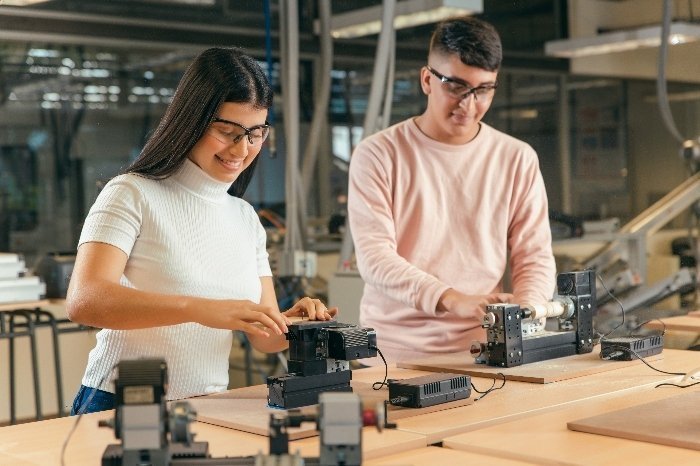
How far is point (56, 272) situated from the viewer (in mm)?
5277

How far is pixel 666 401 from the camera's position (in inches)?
78.2

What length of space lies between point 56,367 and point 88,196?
56.5 inches

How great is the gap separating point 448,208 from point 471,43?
1.53ft

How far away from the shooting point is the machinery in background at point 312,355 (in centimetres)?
192

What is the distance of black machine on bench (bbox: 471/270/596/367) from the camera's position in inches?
95.7

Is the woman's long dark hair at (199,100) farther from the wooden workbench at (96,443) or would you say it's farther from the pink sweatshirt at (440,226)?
the pink sweatshirt at (440,226)

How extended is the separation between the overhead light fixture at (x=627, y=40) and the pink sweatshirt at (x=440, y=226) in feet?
10.4

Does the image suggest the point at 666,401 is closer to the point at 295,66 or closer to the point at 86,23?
the point at 295,66

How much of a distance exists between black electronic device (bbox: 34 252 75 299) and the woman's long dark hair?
3.26 meters

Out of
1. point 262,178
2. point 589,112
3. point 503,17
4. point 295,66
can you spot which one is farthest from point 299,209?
point 589,112

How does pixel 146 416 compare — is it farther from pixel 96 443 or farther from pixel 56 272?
pixel 56 272

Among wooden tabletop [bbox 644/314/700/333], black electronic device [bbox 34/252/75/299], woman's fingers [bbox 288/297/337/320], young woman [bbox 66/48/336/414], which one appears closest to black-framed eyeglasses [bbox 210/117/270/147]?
young woman [bbox 66/48/336/414]

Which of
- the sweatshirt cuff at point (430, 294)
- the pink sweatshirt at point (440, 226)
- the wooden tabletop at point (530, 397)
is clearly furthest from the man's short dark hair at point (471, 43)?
the wooden tabletop at point (530, 397)

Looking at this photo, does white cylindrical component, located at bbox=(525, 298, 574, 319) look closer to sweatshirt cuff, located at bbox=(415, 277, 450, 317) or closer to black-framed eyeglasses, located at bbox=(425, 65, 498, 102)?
sweatshirt cuff, located at bbox=(415, 277, 450, 317)
